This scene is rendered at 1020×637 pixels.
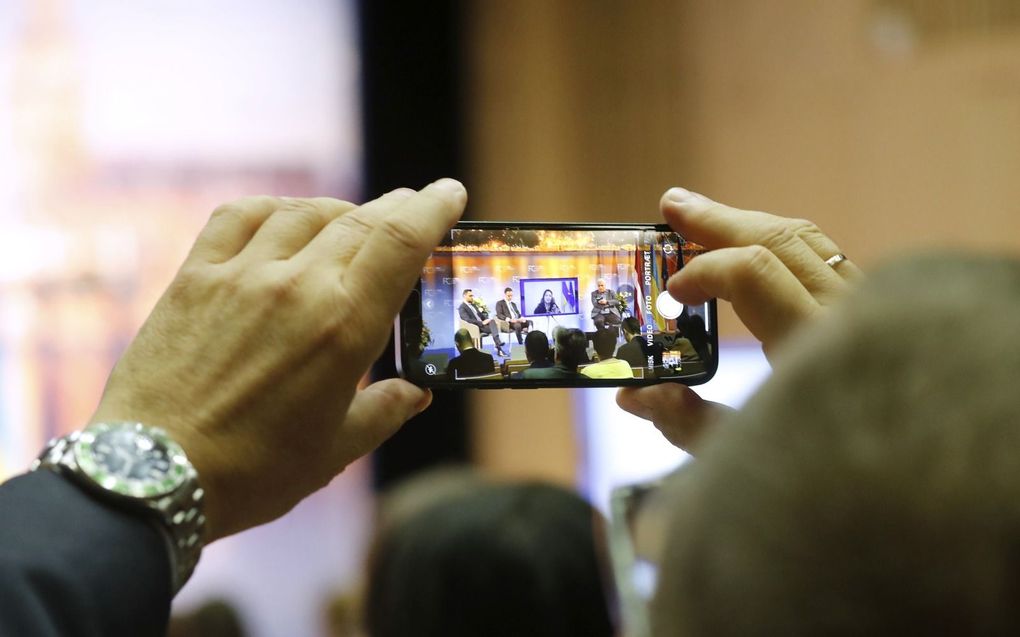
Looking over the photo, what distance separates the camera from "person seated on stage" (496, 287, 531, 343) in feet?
2.83

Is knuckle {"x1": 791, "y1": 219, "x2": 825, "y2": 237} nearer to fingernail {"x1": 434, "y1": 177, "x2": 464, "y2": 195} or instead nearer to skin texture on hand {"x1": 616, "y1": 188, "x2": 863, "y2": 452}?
skin texture on hand {"x1": 616, "y1": 188, "x2": 863, "y2": 452}

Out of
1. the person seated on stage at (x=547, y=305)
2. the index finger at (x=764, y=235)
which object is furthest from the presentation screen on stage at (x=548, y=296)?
the index finger at (x=764, y=235)

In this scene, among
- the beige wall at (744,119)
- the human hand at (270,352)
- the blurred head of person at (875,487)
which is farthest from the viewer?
the beige wall at (744,119)

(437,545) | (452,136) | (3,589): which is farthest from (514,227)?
(452,136)

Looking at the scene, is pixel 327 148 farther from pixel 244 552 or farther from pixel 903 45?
pixel 903 45

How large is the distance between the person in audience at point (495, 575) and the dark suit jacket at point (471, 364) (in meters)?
0.18

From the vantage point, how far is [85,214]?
2.32 metres

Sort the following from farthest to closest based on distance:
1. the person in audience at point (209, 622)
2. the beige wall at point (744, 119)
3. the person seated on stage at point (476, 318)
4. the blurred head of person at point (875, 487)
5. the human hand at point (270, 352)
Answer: the beige wall at point (744, 119)
the person in audience at point (209, 622)
the person seated on stage at point (476, 318)
the human hand at point (270, 352)
the blurred head of person at point (875, 487)

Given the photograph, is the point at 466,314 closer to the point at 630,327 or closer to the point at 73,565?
the point at 630,327

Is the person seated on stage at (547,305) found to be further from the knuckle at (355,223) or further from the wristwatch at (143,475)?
the wristwatch at (143,475)

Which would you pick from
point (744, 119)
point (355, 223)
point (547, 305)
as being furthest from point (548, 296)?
point (744, 119)

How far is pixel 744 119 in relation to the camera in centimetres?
269

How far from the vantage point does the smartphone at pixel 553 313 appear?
2.77 ft

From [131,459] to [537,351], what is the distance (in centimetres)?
36
